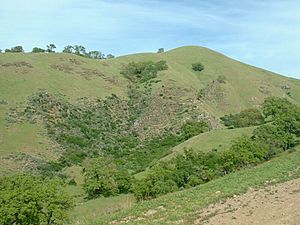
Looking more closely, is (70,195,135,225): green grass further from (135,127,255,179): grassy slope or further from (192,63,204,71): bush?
(192,63,204,71): bush

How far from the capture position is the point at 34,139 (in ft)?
255

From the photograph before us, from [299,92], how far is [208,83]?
32243mm

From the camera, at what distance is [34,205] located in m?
36.3

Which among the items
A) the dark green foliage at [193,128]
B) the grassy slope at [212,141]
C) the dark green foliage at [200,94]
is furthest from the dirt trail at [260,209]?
the dark green foliage at [200,94]

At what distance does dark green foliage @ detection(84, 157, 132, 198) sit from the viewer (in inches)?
2399

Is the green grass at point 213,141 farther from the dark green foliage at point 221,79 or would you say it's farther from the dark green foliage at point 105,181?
the dark green foliage at point 221,79

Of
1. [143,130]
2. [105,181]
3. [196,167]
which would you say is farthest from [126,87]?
[196,167]

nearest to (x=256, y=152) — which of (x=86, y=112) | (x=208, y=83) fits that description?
(x=86, y=112)

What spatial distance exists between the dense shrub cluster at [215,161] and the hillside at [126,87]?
25915mm

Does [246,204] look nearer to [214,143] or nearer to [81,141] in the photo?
[214,143]

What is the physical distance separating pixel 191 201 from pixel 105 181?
127 ft

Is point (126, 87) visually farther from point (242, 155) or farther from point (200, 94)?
point (242, 155)

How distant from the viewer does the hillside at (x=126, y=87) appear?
264 feet

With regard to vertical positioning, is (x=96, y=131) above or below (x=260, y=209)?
above
